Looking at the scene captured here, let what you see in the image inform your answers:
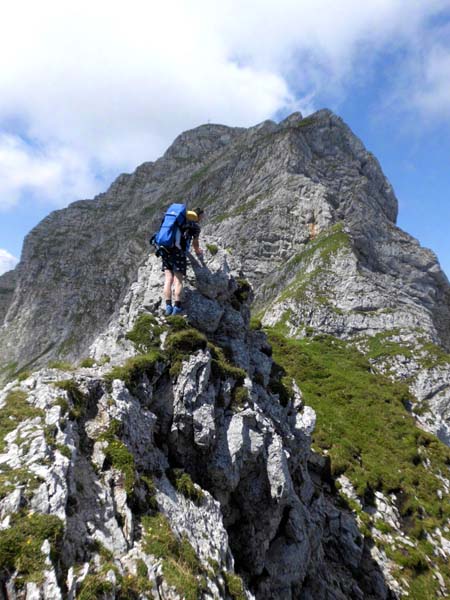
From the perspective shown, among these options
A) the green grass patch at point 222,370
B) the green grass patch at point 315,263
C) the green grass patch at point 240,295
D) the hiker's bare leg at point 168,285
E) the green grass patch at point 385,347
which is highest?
the green grass patch at point 315,263

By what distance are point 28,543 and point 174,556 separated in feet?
10.6

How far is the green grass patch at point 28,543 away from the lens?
5824 mm

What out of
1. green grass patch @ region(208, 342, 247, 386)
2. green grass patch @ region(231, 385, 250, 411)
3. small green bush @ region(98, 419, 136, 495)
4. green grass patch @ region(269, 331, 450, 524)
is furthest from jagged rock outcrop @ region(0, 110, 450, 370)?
small green bush @ region(98, 419, 136, 495)

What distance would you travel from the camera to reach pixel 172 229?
1457cm

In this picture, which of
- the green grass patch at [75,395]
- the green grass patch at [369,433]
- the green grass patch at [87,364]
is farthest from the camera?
the green grass patch at [369,433]

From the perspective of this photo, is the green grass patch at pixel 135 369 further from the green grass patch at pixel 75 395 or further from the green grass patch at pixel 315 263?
the green grass patch at pixel 315 263

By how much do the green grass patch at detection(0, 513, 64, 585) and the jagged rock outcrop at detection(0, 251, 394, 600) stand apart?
2cm

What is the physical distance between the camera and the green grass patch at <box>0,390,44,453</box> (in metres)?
8.77

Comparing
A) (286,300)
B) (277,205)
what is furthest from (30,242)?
(286,300)

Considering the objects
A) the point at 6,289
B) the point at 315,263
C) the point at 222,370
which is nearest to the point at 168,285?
the point at 222,370

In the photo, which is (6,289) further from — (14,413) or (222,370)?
(14,413)

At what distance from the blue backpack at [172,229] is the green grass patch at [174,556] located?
30.2 ft

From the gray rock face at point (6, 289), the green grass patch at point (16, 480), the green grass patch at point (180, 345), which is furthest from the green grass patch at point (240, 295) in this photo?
the gray rock face at point (6, 289)

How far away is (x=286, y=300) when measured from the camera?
52.8m
